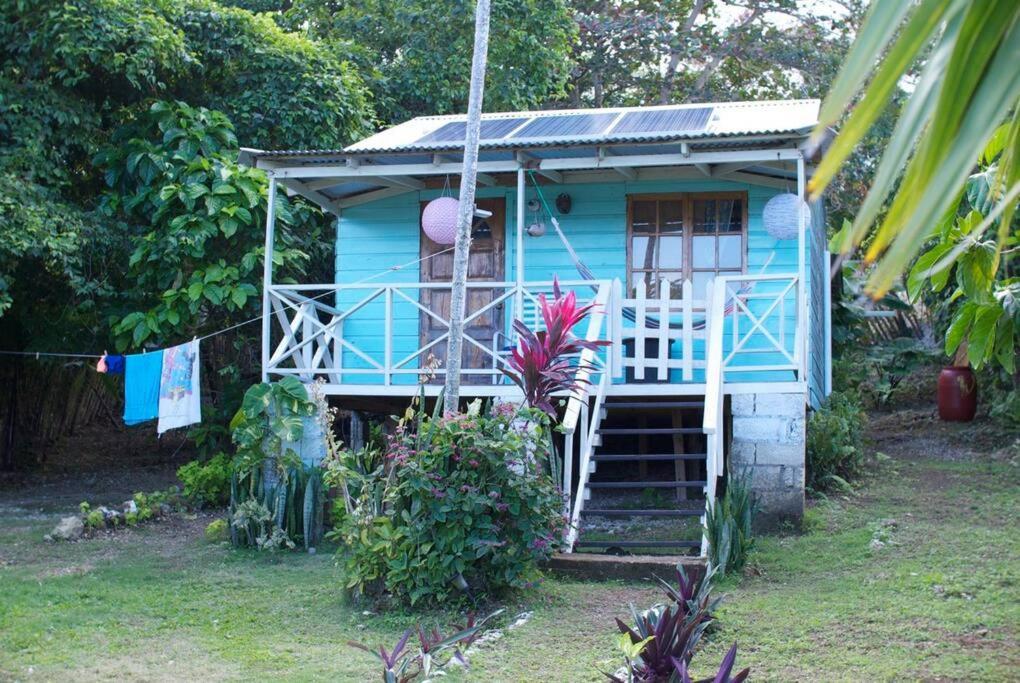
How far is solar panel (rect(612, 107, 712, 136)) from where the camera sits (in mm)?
10148

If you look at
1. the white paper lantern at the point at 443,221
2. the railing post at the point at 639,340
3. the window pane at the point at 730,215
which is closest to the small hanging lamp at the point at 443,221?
the white paper lantern at the point at 443,221

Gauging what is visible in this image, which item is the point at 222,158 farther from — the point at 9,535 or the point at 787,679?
the point at 787,679

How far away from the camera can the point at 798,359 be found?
9.24 meters

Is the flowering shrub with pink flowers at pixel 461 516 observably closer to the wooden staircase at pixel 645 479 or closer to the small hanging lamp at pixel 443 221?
the wooden staircase at pixel 645 479

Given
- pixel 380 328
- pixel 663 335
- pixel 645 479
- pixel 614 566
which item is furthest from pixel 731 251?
pixel 614 566

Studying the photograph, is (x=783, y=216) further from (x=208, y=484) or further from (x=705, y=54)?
(x=705, y=54)

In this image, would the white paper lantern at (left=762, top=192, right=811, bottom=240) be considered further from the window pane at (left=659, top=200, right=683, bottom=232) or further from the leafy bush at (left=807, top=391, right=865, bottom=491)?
the leafy bush at (left=807, top=391, right=865, bottom=491)

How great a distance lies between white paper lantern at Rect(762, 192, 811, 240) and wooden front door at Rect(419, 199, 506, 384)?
2.79 meters

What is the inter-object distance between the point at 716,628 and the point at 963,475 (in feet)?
17.9

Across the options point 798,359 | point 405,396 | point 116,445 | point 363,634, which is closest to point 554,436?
point 405,396

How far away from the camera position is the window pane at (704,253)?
10.8 metres

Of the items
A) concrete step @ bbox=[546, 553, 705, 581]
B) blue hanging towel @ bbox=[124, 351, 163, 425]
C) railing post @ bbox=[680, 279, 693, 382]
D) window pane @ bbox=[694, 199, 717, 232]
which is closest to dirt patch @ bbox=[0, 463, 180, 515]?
blue hanging towel @ bbox=[124, 351, 163, 425]

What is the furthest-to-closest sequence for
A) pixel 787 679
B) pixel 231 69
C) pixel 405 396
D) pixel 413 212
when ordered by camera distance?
pixel 231 69, pixel 413 212, pixel 405 396, pixel 787 679

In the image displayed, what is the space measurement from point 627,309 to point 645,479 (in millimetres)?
2204
